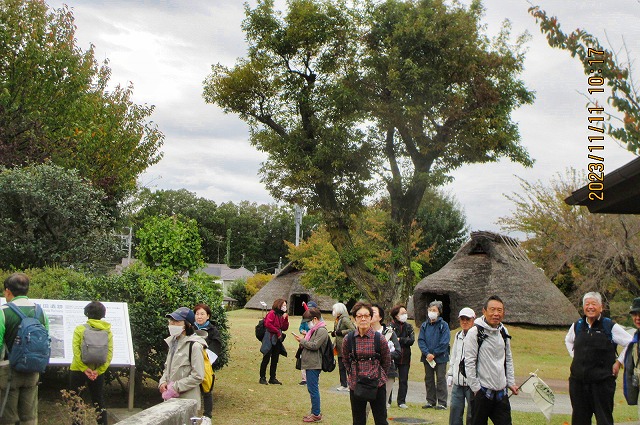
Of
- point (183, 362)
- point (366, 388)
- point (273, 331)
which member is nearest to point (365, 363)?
point (366, 388)

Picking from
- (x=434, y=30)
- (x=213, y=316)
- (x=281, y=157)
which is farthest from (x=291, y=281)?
(x=213, y=316)

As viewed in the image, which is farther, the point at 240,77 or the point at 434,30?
the point at 240,77

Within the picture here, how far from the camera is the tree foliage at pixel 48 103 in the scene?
19.4 meters

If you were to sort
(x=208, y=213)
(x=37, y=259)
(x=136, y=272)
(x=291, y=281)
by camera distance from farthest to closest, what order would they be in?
(x=208, y=213) → (x=291, y=281) → (x=37, y=259) → (x=136, y=272)

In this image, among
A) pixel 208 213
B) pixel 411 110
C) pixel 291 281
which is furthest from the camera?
pixel 208 213

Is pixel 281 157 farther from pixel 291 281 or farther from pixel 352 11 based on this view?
pixel 291 281

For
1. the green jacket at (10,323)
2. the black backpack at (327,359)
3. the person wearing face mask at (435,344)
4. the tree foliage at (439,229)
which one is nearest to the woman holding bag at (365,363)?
the black backpack at (327,359)

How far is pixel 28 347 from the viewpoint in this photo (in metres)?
6.81

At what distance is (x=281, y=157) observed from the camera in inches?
918

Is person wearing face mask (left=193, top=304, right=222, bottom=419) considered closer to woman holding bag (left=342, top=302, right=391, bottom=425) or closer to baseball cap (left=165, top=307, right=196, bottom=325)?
baseball cap (left=165, top=307, right=196, bottom=325)

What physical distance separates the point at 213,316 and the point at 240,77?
12.7 meters

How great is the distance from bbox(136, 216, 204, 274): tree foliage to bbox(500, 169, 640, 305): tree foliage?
17557mm

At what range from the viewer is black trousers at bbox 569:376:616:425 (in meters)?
7.70

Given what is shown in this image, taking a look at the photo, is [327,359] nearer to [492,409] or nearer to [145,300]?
[145,300]
